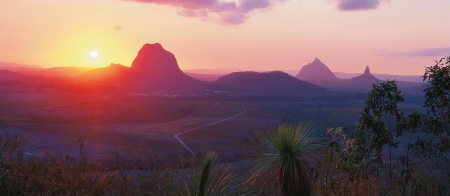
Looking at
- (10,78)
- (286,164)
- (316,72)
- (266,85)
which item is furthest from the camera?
(316,72)

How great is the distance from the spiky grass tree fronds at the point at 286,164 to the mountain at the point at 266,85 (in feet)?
232

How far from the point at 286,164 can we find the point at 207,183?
1.21 m

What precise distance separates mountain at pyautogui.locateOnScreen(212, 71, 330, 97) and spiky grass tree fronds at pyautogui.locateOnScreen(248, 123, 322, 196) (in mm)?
70862

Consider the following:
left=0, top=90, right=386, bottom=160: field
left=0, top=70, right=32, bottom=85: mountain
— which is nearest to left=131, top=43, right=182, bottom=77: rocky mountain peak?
left=0, top=90, right=386, bottom=160: field

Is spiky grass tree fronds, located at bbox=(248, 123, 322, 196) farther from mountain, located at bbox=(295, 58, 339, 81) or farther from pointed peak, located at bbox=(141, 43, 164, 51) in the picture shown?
mountain, located at bbox=(295, 58, 339, 81)

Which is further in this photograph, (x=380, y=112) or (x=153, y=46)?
(x=153, y=46)

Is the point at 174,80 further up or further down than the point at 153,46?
further down

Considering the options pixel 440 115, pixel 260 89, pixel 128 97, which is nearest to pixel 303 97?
pixel 260 89

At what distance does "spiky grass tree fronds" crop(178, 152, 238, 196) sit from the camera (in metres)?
3.37

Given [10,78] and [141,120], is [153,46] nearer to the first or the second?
[10,78]

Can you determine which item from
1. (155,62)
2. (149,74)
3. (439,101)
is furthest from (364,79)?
(439,101)

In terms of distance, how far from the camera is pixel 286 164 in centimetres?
449

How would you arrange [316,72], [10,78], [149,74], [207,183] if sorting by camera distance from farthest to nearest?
[316,72] → [149,74] → [10,78] → [207,183]

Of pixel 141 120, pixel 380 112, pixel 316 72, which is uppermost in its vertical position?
pixel 380 112
